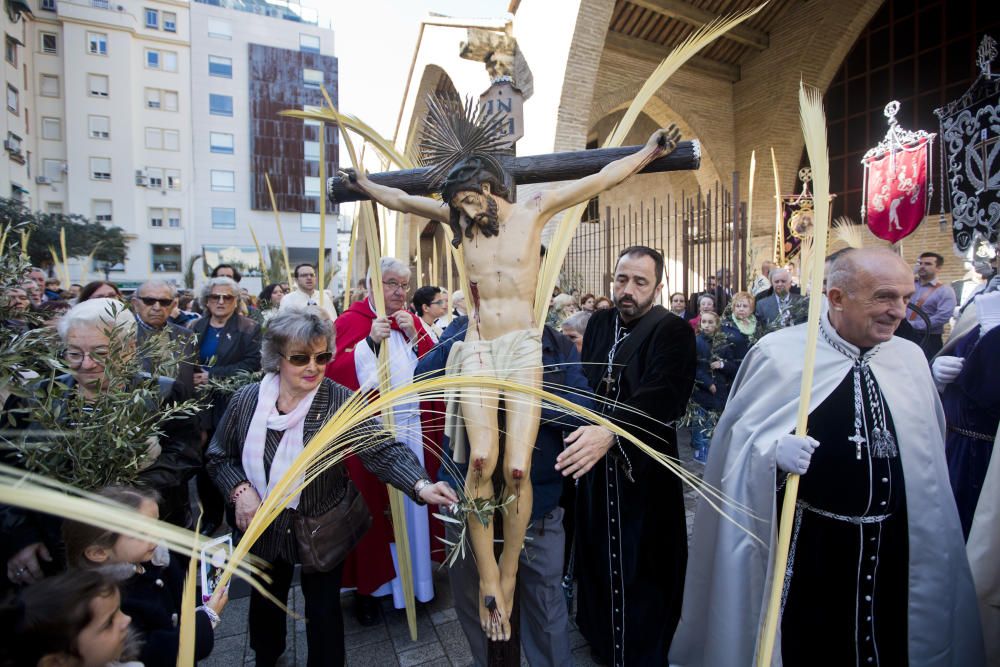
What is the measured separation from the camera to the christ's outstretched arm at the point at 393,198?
1903 mm

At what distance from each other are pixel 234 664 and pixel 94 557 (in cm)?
164

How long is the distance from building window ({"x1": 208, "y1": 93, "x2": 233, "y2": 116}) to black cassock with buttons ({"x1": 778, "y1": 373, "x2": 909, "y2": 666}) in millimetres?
42639

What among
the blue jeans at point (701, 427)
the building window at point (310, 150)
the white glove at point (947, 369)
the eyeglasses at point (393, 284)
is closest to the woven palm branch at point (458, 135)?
the eyeglasses at point (393, 284)

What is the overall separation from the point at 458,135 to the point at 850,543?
2.13 m

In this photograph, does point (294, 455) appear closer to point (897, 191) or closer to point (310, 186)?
point (897, 191)

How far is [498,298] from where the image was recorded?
1.80 meters

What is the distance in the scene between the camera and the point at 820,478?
206cm

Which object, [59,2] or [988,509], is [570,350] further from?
[59,2]

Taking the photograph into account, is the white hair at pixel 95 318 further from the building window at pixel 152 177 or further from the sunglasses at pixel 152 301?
the building window at pixel 152 177

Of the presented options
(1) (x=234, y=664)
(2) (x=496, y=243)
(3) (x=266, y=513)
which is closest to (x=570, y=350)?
(2) (x=496, y=243)

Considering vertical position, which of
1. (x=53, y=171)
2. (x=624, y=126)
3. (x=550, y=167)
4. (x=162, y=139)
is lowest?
(x=550, y=167)

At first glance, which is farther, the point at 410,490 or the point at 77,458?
the point at 410,490

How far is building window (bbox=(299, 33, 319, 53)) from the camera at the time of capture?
3888 centimetres

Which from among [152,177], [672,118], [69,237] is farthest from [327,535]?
[152,177]
